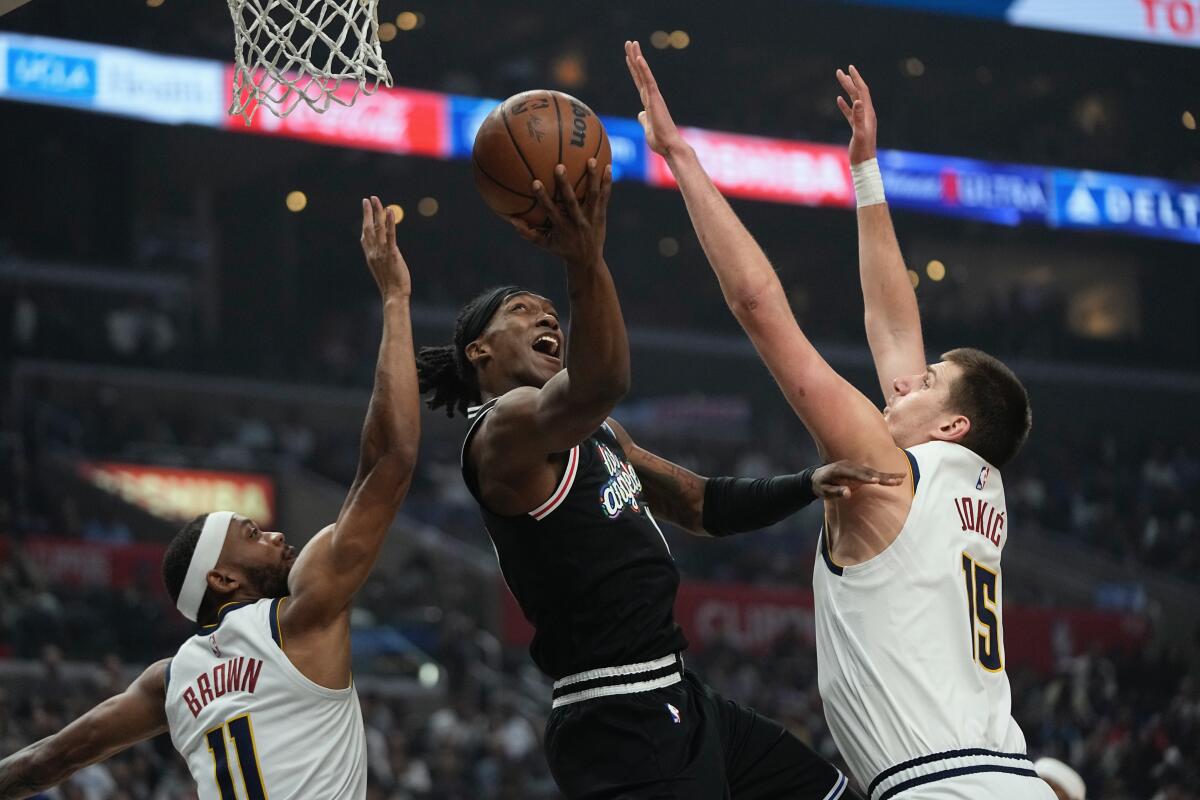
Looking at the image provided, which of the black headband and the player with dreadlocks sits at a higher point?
the black headband

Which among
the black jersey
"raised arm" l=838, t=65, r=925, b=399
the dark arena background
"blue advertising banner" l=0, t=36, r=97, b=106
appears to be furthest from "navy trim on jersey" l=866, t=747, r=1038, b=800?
"blue advertising banner" l=0, t=36, r=97, b=106

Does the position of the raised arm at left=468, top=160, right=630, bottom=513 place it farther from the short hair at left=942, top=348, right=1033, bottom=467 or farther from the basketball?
the short hair at left=942, top=348, right=1033, bottom=467

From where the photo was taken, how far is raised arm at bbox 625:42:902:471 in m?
Result: 3.74

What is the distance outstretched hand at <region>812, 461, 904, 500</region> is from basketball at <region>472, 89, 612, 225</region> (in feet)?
3.03

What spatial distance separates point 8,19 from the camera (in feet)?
56.1

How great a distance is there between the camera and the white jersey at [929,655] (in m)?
3.67

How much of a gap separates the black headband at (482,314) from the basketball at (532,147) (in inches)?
20.2

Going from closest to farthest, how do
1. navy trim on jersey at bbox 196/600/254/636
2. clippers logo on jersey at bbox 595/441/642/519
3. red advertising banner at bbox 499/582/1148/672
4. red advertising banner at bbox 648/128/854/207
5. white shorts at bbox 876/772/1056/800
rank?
white shorts at bbox 876/772/1056/800
clippers logo on jersey at bbox 595/441/642/519
navy trim on jersey at bbox 196/600/254/636
red advertising banner at bbox 499/582/1148/672
red advertising banner at bbox 648/128/854/207

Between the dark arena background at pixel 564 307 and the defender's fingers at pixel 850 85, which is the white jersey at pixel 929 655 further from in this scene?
the dark arena background at pixel 564 307

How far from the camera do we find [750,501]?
14.3 ft

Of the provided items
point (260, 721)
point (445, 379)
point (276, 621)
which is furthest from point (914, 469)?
point (260, 721)

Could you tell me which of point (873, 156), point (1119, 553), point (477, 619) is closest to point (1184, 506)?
point (1119, 553)

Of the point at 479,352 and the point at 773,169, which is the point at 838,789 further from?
the point at 773,169

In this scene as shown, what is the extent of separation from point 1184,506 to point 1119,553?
165 centimetres
